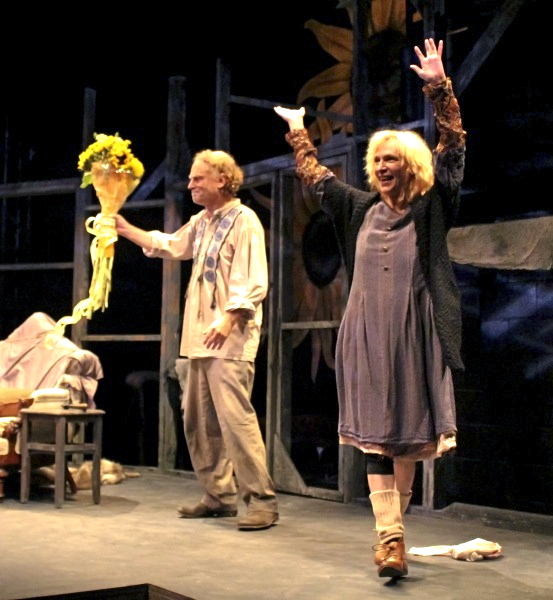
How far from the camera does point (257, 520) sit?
15.9ft

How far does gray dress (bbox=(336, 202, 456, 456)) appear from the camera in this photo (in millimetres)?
3686

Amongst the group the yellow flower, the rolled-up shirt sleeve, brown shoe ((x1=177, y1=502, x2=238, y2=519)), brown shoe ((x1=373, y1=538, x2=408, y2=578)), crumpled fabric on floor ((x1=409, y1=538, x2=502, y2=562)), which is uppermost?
the yellow flower

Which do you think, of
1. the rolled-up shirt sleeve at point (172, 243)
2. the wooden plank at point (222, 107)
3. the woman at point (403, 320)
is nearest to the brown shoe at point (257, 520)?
the woman at point (403, 320)

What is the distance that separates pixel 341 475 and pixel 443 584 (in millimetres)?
2473

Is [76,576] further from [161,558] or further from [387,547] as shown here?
[387,547]

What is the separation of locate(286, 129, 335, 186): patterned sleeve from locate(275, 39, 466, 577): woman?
0.81 feet

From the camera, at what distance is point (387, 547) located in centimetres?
366

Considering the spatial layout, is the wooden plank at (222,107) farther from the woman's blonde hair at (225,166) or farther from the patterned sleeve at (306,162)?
the patterned sleeve at (306,162)

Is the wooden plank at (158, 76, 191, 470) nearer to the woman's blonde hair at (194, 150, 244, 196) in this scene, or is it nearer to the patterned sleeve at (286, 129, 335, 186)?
the woman's blonde hair at (194, 150, 244, 196)

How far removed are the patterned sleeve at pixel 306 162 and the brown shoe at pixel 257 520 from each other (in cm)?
165

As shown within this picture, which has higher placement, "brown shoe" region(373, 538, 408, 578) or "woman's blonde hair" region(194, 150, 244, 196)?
"woman's blonde hair" region(194, 150, 244, 196)

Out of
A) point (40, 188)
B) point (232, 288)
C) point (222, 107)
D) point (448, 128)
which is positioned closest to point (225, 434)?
point (232, 288)

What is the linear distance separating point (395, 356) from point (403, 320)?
5.1 inches

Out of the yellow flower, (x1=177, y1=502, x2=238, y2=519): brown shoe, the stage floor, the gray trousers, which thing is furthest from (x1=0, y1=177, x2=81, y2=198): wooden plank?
(x1=177, y1=502, x2=238, y2=519): brown shoe
